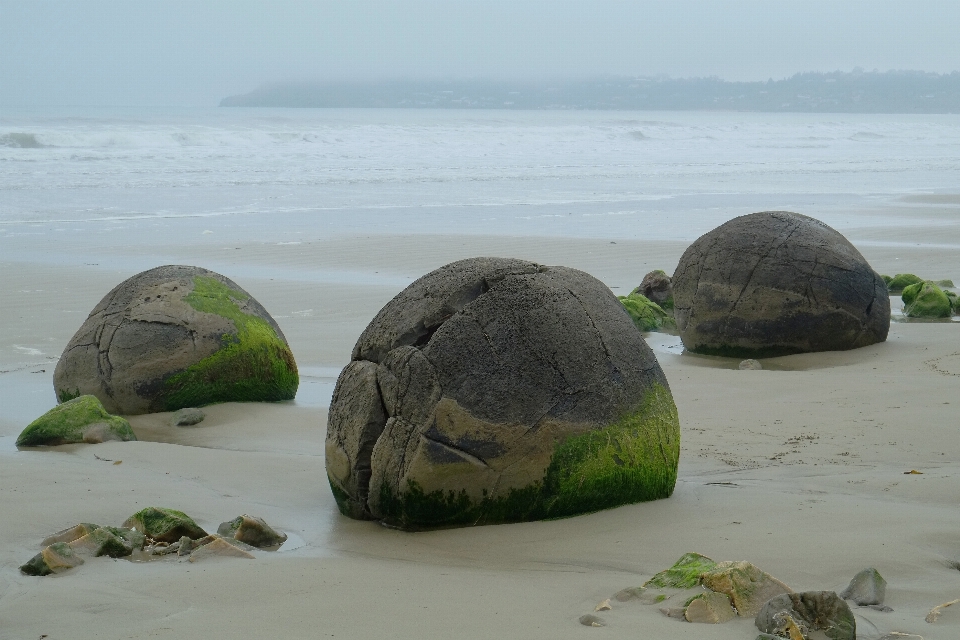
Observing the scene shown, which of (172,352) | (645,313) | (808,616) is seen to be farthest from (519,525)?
(645,313)

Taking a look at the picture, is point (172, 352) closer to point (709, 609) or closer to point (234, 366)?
point (234, 366)

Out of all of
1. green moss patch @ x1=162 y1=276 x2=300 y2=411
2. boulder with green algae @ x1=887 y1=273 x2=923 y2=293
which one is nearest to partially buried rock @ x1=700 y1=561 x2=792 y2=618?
green moss patch @ x1=162 y1=276 x2=300 y2=411

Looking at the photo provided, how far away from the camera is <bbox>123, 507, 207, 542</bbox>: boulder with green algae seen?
4.21 m

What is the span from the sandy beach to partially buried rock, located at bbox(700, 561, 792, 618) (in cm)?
11

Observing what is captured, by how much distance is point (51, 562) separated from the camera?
385 centimetres

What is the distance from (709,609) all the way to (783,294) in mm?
5694

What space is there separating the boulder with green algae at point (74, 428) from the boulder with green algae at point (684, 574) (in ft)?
12.1

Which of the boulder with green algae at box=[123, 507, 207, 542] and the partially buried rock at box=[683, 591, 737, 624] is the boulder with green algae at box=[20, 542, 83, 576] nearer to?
the boulder with green algae at box=[123, 507, 207, 542]

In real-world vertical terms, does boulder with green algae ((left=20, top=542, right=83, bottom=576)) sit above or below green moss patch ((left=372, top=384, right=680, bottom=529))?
below

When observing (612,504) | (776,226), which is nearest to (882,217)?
(776,226)

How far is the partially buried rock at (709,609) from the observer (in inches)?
126

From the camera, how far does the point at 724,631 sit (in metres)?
3.12

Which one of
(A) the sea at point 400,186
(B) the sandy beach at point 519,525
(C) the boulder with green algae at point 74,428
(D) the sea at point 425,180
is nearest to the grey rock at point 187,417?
(B) the sandy beach at point 519,525

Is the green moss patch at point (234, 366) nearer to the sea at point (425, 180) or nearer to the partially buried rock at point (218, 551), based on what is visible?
the partially buried rock at point (218, 551)
